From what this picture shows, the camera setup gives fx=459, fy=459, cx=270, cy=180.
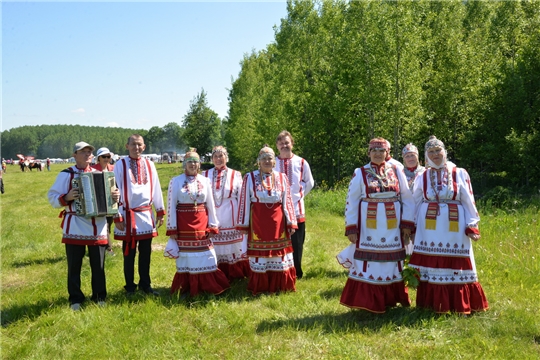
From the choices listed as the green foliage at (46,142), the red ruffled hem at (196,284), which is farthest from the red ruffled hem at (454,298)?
the green foliage at (46,142)

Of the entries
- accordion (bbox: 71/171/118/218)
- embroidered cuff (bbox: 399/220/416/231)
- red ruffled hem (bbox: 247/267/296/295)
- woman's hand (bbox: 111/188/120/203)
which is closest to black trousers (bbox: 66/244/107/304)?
accordion (bbox: 71/171/118/218)

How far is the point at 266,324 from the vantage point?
17.3 ft

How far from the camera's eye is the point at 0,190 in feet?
80.9

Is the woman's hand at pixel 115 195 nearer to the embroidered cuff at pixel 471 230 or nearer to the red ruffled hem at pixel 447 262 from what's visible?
the red ruffled hem at pixel 447 262

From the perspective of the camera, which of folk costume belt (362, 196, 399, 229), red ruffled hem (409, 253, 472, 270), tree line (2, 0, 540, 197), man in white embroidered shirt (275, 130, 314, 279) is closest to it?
red ruffled hem (409, 253, 472, 270)

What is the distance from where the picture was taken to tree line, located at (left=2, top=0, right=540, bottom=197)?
691 inches

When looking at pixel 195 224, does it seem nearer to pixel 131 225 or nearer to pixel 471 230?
pixel 131 225

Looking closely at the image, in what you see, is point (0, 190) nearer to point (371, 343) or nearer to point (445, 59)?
point (445, 59)

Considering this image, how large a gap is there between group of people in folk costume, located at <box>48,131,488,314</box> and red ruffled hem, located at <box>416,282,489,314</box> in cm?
1

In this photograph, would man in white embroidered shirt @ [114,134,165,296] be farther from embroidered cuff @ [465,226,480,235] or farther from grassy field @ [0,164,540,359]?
embroidered cuff @ [465,226,480,235]

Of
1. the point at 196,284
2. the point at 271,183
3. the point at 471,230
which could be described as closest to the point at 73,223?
the point at 196,284

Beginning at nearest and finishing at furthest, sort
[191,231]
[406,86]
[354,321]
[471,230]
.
Result: [471,230] < [354,321] < [191,231] < [406,86]

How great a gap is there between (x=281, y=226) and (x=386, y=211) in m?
1.61

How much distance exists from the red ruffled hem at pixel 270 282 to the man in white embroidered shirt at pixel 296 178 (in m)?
0.80
